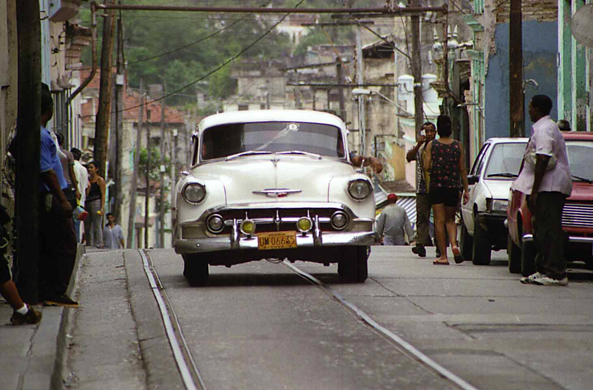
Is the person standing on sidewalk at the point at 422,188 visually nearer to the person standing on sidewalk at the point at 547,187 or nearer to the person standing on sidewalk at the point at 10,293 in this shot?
the person standing on sidewalk at the point at 547,187

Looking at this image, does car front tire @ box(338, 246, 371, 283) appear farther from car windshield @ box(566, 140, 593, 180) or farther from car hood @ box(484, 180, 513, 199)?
car hood @ box(484, 180, 513, 199)

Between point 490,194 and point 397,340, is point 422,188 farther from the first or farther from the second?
point 397,340

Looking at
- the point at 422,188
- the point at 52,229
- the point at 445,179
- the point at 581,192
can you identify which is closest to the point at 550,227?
the point at 581,192

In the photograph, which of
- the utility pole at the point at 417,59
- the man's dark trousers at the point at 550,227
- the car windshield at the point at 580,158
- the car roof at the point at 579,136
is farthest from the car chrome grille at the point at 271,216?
the utility pole at the point at 417,59

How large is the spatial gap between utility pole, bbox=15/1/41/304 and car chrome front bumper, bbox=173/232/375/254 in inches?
81.8

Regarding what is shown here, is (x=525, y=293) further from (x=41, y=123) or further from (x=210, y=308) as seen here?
(x=41, y=123)

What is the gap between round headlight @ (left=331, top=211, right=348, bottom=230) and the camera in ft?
40.9

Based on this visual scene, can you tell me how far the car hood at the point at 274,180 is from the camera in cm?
1253

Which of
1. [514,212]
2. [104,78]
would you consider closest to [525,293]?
[514,212]

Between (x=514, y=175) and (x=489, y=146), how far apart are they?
72cm

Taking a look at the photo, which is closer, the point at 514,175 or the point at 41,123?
the point at 41,123

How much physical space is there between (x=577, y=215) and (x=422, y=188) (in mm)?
3441

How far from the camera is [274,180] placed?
41.6 ft

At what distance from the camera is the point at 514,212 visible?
1452 centimetres
